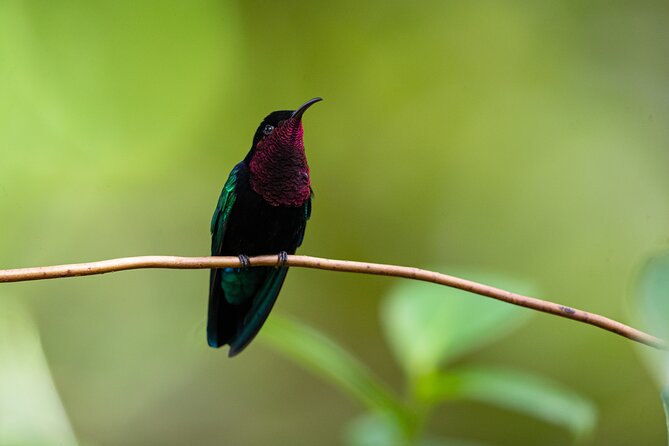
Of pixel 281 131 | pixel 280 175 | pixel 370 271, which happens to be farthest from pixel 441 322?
pixel 280 175

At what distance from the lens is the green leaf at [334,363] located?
137cm

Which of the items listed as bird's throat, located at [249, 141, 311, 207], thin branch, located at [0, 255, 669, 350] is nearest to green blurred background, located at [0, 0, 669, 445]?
bird's throat, located at [249, 141, 311, 207]

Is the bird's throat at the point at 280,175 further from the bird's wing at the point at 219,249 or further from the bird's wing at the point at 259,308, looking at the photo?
the bird's wing at the point at 259,308

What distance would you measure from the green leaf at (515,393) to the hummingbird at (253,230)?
0.64 meters

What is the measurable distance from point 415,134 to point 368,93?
0.41 metres

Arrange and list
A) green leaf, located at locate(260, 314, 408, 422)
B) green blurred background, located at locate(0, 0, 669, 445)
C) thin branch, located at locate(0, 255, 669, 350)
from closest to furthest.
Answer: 1. thin branch, located at locate(0, 255, 669, 350)
2. green leaf, located at locate(260, 314, 408, 422)
3. green blurred background, located at locate(0, 0, 669, 445)

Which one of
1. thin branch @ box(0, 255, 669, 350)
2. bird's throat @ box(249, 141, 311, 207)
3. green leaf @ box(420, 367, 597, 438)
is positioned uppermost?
bird's throat @ box(249, 141, 311, 207)

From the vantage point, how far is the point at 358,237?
15.4 ft

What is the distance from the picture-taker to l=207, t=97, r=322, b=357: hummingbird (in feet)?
6.66

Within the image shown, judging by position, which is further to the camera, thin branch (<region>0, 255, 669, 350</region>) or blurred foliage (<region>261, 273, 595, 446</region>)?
blurred foliage (<region>261, 273, 595, 446</region>)

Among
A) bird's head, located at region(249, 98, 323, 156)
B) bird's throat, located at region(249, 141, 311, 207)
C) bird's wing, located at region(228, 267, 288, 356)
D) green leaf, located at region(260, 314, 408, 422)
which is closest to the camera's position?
green leaf, located at region(260, 314, 408, 422)

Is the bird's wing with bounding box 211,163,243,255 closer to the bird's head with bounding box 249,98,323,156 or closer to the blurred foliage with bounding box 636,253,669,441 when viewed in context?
the bird's head with bounding box 249,98,323,156

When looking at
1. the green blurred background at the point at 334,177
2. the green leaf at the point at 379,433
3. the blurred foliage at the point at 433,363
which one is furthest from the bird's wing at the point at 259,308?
the green blurred background at the point at 334,177

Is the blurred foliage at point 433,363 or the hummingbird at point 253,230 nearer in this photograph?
the blurred foliage at point 433,363
